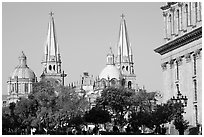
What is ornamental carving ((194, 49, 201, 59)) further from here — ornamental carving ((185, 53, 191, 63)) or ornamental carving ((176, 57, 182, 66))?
ornamental carving ((176, 57, 182, 66))

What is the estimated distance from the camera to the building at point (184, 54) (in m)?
72.1

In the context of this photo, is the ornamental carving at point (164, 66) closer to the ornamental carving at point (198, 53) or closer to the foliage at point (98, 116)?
the ornamental carving at point (198, 53)

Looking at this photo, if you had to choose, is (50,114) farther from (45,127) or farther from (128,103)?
(128,103)

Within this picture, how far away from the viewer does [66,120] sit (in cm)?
10162

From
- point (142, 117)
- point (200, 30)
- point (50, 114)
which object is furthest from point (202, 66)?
point (50, 114)

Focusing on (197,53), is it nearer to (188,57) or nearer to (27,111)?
(188,57)

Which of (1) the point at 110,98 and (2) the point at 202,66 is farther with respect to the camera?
(1) the point at 110,98

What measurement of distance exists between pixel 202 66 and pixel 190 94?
5669mm

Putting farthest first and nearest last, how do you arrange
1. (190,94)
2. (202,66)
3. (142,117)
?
1. (142,117)
2. (190,94)
3. (202,66)

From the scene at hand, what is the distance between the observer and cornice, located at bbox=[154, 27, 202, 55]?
71500mm

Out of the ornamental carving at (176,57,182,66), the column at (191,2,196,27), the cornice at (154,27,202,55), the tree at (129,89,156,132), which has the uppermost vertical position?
the column at (191,2,196,27)

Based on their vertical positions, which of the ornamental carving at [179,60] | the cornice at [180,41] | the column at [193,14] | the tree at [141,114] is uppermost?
the column at [193,14]

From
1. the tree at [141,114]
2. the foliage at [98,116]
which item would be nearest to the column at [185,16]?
the tree at [141,114]

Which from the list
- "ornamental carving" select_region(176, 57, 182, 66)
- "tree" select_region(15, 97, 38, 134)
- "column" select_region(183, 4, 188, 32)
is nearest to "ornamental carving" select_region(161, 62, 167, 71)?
"ornamental carving" select_region(176, 57, 182, 66)
